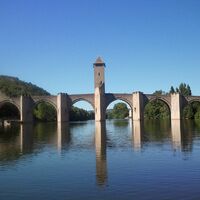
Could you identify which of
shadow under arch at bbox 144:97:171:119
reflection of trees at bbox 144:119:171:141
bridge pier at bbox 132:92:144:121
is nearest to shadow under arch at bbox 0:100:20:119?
bridge pier at bbox 132:92:144:121

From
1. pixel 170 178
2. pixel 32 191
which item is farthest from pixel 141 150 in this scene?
pixel 32 191

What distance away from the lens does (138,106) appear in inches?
2901

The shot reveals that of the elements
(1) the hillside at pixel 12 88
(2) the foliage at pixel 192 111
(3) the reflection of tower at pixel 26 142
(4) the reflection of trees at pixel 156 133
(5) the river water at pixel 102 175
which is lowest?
(5) the river water at pixel 102 175

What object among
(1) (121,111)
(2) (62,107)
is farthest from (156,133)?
(1) (121,111)

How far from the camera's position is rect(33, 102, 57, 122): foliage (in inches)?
3546

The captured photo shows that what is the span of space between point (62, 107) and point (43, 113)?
18.5 meters

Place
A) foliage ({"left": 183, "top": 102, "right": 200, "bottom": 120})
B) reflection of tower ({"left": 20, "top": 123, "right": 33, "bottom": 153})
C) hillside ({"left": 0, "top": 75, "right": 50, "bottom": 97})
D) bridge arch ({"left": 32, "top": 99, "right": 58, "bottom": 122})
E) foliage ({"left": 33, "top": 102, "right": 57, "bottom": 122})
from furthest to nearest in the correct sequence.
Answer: hillside ({"left": 0, "top": 75, "right": 50, "bottom": 97})
foliage ({"left": 33, "top": 102, "right": 57, "bottom": 122})
bridge arch ({"left": 32, "top": 99, "right": 58, "bottom": 122})
foliage ({"left": 183, "top": 102, "right": 200, "bottom": 120})
reflection of tower ({"left": 20, "top": 123, "right": 33, "bottom": 153})

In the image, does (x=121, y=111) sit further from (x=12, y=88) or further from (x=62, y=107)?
(x=62, y=107)

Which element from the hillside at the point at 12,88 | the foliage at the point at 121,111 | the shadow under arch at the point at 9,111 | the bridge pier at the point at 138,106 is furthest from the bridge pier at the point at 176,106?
the foliage at the point at 121,111

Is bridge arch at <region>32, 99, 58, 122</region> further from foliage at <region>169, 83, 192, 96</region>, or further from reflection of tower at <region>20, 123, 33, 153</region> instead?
reflection of tower at <region>20, 123, 33, 153</region>

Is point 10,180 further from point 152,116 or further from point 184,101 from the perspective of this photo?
point 152,116

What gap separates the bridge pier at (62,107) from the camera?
241 feet

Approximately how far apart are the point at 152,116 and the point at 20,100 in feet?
130

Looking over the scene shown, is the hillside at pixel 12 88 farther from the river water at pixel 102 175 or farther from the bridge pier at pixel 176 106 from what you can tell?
the river water at pixel 102 175
